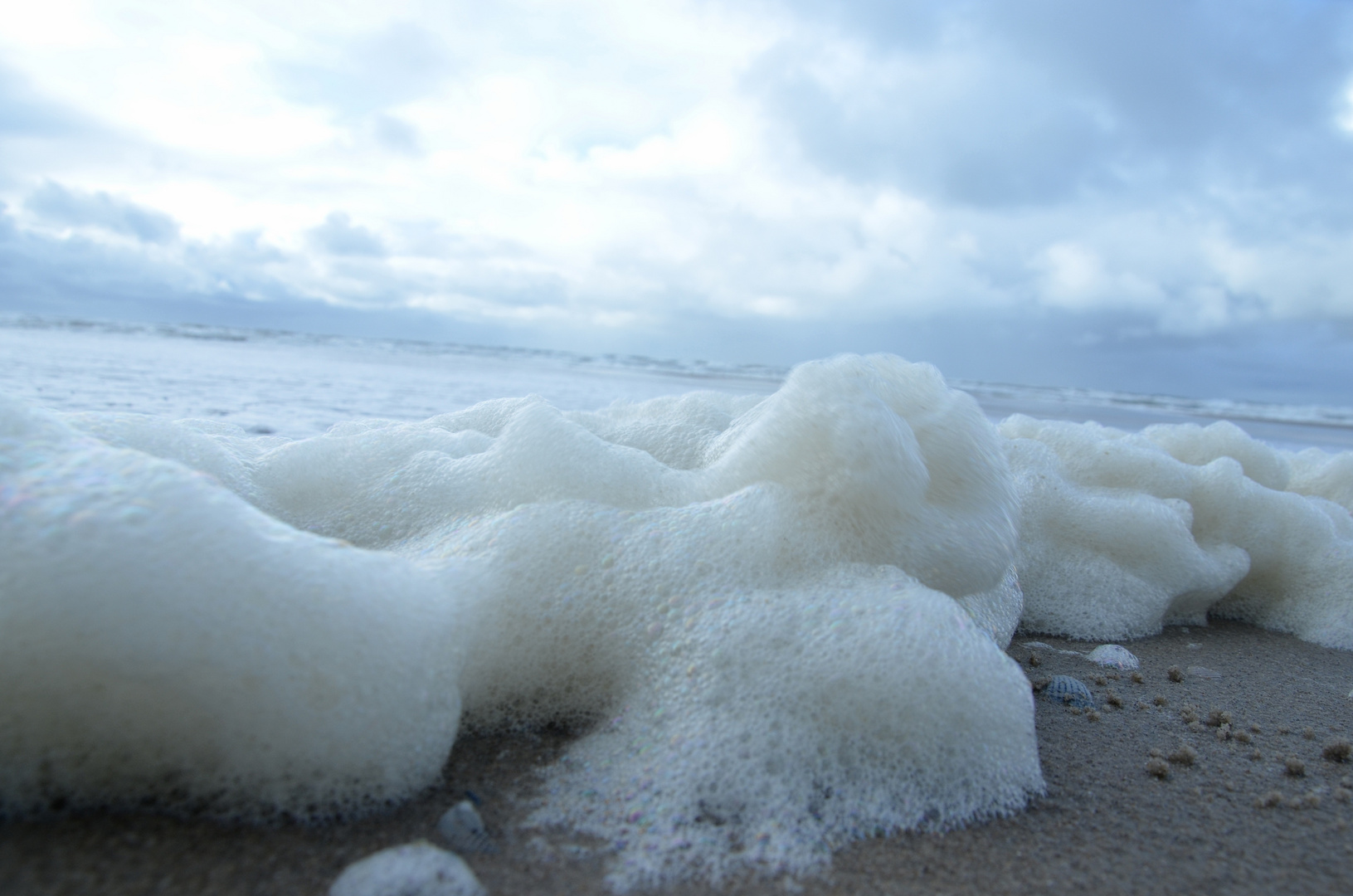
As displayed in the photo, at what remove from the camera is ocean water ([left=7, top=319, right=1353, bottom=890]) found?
1.05m

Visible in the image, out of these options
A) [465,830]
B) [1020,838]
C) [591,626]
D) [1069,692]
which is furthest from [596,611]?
[1069,692]

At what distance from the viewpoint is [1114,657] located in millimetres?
2039

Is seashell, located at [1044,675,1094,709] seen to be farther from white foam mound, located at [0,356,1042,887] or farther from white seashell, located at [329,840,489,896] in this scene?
white seashell, located at [329,840,489,896]

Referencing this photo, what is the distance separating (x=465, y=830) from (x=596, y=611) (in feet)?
1.70

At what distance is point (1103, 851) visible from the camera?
1146mm

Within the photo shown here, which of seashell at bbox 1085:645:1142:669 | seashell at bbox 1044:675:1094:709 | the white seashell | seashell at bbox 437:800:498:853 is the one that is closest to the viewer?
the white seashell

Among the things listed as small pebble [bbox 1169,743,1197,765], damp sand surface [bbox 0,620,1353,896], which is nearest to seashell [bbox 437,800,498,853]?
damp sand surface [bbox 0,620,1353,896]

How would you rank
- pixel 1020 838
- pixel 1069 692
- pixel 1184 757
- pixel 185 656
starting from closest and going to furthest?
pixel 185 656 < pixel 1020 838 < pixel 1184 757 < pixel 1069 692

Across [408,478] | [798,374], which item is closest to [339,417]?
[408,478]

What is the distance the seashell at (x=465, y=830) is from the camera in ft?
3.43

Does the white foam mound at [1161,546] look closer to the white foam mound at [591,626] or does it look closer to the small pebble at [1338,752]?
the white foam mound at [591,626]

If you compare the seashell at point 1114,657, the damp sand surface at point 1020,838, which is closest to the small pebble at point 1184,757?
the damp sand surface at point 1020,838

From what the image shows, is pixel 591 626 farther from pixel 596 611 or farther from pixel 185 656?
pixel 185 656

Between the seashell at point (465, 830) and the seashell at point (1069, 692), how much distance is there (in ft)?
4.22
